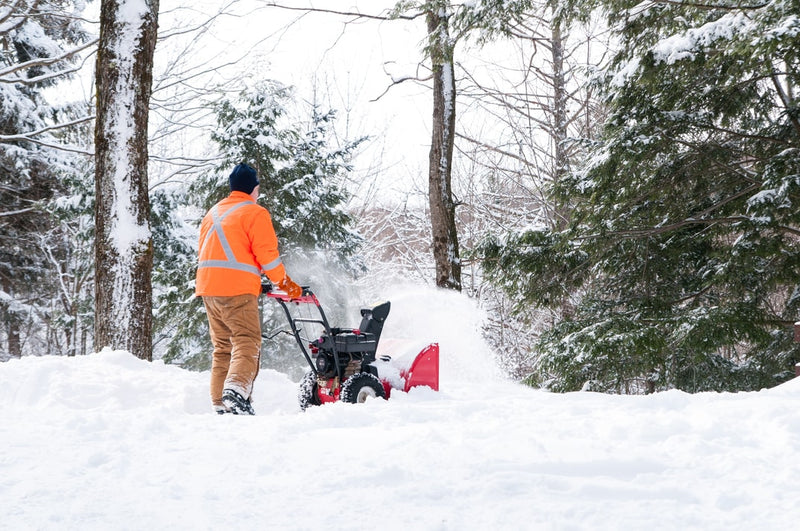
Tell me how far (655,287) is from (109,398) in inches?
277

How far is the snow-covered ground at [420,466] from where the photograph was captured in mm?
2404

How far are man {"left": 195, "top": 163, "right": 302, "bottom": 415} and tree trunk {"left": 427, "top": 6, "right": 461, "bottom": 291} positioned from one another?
535 centimetres

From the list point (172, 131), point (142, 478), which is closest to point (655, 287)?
point (142, 478)

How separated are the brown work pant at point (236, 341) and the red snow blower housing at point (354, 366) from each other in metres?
0.26

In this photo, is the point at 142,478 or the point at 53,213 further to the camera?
the point at 53,213

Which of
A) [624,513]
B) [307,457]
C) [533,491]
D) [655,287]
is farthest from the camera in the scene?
[655,287]

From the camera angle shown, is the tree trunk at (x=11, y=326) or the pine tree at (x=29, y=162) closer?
the pine tree at (x=29, y=162)

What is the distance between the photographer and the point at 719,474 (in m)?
2.79

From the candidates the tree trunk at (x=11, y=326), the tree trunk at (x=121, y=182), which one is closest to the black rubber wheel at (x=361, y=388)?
the tree trunk at (x=121, y=182)

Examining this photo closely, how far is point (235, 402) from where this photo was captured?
4914 millimetres

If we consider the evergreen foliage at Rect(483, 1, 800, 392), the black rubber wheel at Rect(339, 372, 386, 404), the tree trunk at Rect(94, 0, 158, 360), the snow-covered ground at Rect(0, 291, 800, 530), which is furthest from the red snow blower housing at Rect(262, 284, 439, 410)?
the evergreen foliage at Rect(483, 1, 800, 392)

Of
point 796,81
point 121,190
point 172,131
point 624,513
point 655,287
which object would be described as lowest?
point 624,513

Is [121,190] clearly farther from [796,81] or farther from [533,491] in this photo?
[796,81]

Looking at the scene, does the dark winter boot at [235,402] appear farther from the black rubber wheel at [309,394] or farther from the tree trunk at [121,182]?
the tree trunk at [121,182]
